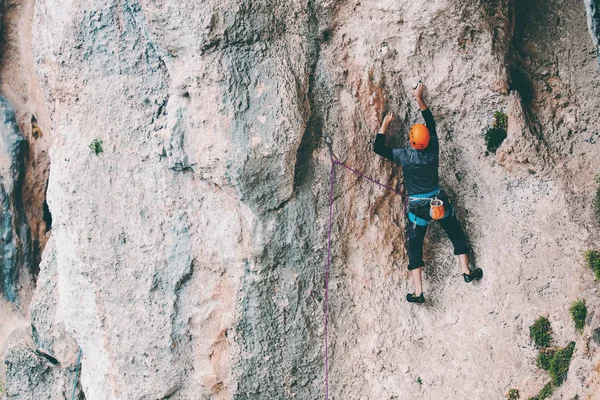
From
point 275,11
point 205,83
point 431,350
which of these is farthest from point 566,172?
point 205,83

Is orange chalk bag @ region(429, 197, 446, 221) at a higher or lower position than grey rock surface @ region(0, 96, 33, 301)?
higher

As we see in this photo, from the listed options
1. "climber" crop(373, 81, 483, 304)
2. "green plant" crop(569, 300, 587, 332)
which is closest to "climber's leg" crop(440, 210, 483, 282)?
"climber" crop(373, 81, 483, 304)

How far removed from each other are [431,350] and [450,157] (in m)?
2.52

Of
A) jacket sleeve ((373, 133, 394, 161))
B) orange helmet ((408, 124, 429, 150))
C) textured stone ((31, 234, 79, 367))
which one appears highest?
orange helmet ((408, 124, 429, 150))

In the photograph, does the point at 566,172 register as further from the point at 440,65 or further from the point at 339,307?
the point at 339,307

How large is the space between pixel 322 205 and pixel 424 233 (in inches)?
53.6

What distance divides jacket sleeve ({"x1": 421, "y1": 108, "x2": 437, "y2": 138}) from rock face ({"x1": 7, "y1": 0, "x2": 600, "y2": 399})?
1.14ft

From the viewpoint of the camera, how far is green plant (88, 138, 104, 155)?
25.9ft

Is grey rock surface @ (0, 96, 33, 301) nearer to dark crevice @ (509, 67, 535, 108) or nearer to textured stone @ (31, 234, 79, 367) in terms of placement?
textured stone @ (31, 234, 79, 367)

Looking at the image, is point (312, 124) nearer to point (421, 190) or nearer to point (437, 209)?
point (421, 190)

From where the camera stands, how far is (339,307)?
808cm

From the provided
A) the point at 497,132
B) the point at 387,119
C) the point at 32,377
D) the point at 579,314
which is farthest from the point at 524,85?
the point at 32,377

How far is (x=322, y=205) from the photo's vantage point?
7691mm

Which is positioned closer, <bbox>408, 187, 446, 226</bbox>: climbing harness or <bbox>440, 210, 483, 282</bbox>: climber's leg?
<bbox>408, 187, 446, 226</bbox>: climbing harness
